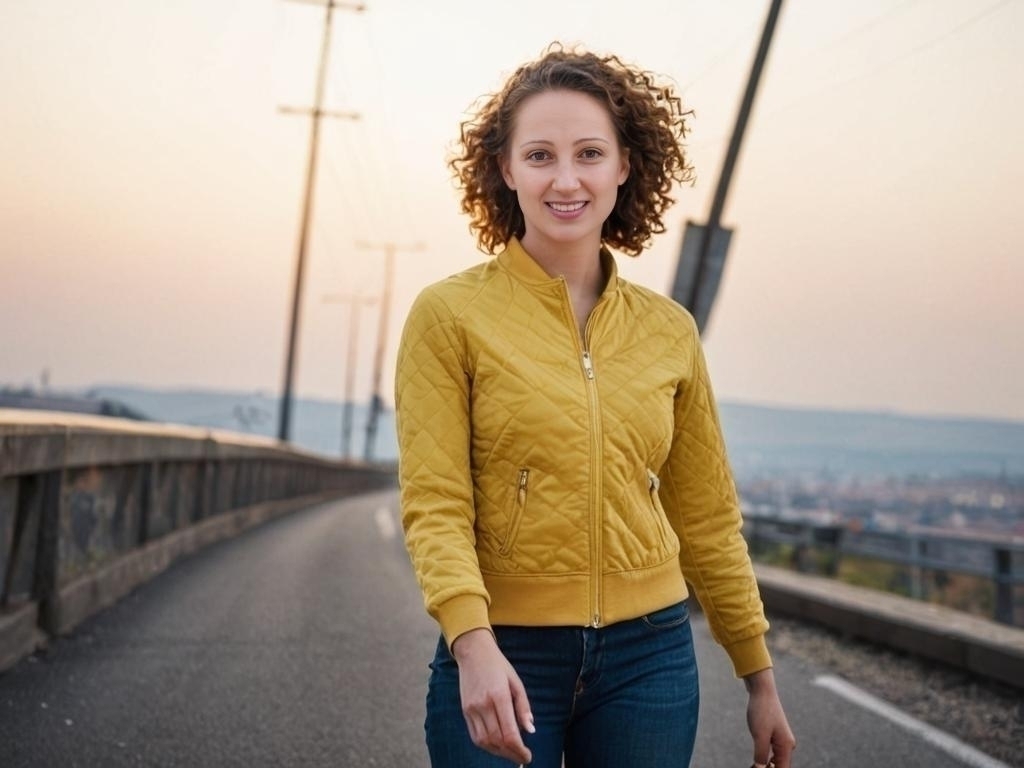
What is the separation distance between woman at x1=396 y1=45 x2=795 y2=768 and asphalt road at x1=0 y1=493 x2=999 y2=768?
2990mm

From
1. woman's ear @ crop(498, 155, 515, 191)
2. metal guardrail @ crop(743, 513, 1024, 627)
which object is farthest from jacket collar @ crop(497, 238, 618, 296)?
metal guardrail @ crop(743, 513, 1024, 627)

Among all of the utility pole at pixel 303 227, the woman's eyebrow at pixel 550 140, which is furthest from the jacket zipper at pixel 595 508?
the utility pole at pixel 303 227

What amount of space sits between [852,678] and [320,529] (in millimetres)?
12628

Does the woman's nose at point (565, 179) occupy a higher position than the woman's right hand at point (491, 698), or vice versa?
the woman's nose at point (565, 179)

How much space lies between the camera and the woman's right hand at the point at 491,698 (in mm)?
2178

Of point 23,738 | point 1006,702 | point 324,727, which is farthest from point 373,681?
point 1006,702

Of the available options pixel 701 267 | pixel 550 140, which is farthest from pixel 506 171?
pixel 701 267

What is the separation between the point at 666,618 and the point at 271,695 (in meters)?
4.36

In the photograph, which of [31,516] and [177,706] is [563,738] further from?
[31,516]

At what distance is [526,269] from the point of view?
2.64m

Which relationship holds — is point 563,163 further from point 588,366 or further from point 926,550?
point 926,550

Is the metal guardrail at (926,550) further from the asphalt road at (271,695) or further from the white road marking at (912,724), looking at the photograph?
the white road marking at (912,724)

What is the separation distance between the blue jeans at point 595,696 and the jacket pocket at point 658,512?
176 millimetres

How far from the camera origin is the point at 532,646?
2.43 meters
